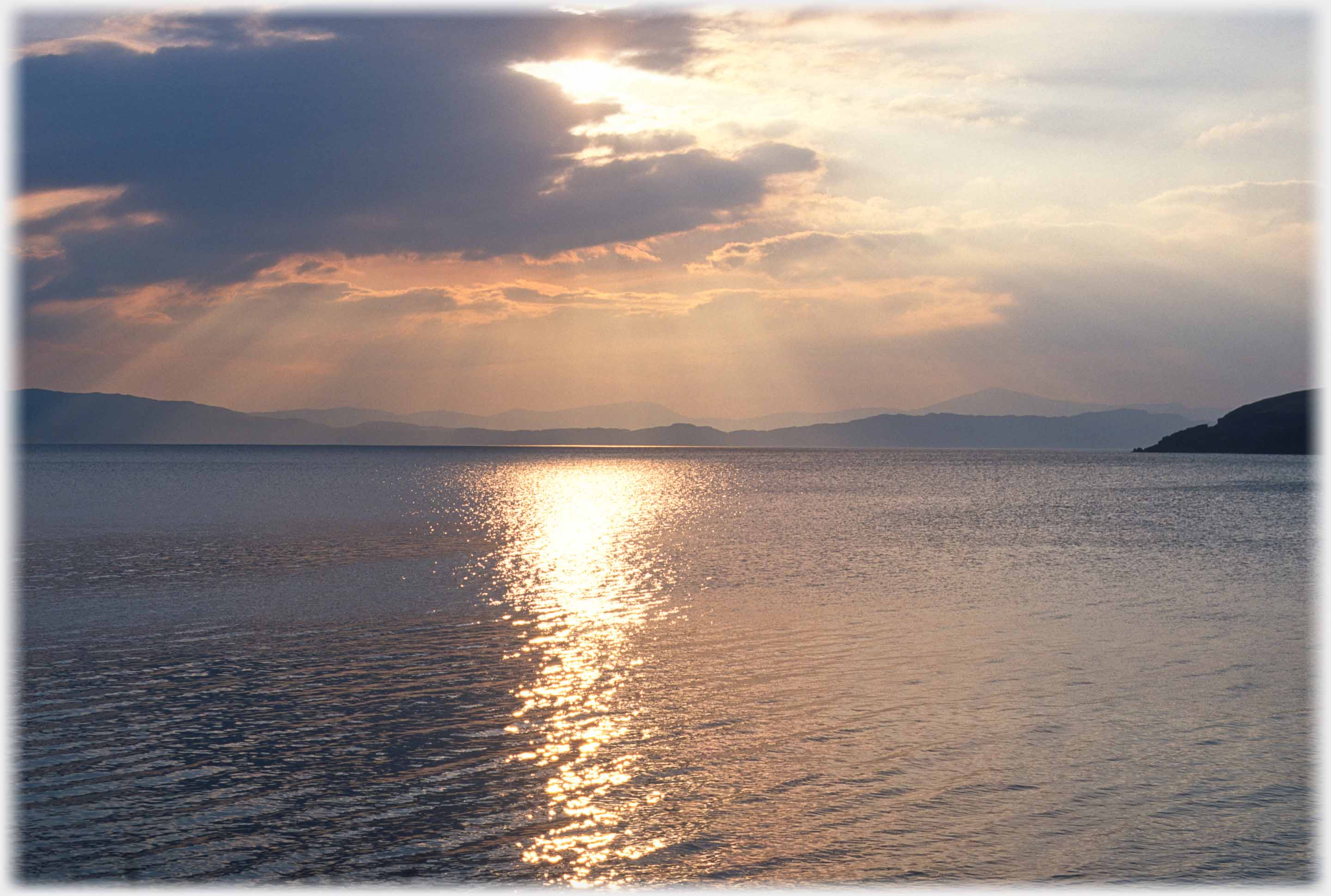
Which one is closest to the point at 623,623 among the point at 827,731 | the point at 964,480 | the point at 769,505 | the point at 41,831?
the point at 827,731

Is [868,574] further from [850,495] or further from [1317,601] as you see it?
[850,495]

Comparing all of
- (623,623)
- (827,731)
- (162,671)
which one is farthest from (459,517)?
(827,731)

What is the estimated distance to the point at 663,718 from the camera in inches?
668

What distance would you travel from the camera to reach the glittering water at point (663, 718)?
38.0ft

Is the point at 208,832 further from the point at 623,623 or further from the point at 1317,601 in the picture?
the point at 1317,601

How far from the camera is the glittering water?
11.6 metres

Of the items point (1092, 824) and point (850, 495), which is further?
point (850, 495)

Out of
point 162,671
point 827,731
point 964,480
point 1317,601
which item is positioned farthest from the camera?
point 964,480

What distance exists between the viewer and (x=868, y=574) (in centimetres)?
3688

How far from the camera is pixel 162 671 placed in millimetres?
20125

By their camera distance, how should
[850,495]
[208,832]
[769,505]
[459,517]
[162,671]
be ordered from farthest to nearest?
[850,495] → [769,505] → [459,517] → [162,671] → [208,832]

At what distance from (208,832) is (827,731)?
359 inches

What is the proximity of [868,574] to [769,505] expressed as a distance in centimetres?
4445

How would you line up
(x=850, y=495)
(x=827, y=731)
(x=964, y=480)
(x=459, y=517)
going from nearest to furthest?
(x=827, y=731)
(x=459, y=517)
(x=850, y=495)
(x=964, y=480)
